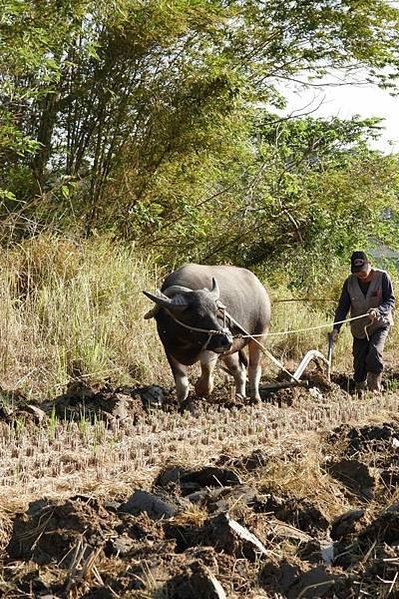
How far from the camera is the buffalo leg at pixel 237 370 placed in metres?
8.43

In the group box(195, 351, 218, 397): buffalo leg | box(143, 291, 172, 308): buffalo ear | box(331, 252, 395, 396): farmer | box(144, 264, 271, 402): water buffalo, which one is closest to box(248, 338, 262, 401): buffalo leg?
box(144, 264, 271, 402): water buffalo

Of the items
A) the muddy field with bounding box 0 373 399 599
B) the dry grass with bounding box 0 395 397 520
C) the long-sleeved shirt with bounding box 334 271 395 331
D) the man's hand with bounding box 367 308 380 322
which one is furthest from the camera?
the long-sleeved shirt with bounding box 334 271 395 331

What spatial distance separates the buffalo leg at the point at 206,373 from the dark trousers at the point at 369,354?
6.20 ft

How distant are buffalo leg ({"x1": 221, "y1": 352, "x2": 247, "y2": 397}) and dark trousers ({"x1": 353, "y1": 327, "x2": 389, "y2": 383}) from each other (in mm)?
1308

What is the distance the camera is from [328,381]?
30.3 feet

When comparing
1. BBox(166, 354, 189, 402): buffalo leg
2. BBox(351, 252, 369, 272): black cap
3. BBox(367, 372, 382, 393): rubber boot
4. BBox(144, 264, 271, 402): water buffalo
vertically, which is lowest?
BBox(367, 372, 382, 393): rubber boot

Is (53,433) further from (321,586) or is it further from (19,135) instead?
(19,135)

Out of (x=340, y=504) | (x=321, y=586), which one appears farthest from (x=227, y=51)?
(x=321, y=586)

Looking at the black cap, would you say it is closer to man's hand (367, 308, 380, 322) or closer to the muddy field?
man's hand (367, 308, 380, 322)

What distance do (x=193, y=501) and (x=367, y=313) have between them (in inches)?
201

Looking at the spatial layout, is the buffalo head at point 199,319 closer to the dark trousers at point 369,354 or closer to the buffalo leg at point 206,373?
the buffalo leg at point 206,373

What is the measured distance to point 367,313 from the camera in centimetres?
920

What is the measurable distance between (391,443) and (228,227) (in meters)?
8.27

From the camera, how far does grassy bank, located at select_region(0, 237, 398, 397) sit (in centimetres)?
861
